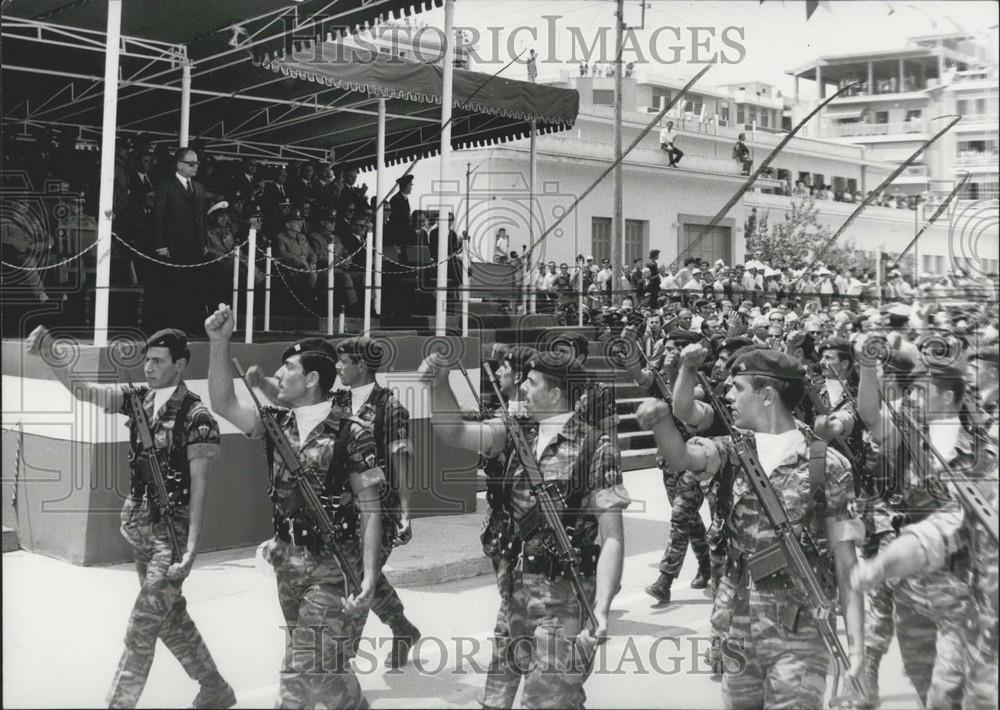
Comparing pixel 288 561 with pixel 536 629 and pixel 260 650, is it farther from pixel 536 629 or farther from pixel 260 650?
pixel 260 650

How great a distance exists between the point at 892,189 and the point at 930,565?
5.64 feet

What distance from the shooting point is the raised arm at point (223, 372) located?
3840 millimetres

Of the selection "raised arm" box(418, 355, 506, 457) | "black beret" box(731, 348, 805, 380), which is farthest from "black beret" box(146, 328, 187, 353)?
"black beret" box(731, 348, 805, 380)

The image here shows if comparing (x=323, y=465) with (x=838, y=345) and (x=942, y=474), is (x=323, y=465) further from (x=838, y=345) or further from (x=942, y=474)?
(x=838, y=345)

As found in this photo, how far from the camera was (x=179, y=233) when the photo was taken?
23.2 ft

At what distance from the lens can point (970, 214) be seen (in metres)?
3.69

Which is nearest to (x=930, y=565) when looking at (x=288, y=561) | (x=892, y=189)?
(x=892, y=189)

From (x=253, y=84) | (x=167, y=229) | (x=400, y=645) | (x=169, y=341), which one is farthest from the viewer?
(x=253, y=84)

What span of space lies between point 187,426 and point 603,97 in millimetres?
3591

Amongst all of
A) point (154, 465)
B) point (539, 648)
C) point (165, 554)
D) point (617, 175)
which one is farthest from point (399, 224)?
point (539, 648)

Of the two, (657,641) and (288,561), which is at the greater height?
(288,561)

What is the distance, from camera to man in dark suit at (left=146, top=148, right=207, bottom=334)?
22.7 feet

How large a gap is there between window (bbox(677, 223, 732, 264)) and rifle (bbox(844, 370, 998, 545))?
1.18 m

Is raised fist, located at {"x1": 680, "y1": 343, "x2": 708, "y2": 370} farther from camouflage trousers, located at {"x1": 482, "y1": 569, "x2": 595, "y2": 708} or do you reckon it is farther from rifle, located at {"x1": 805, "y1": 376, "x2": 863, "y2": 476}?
rifle, located at {"x1": 805, "y1": 376, "x2": 863, "y2": 476}
